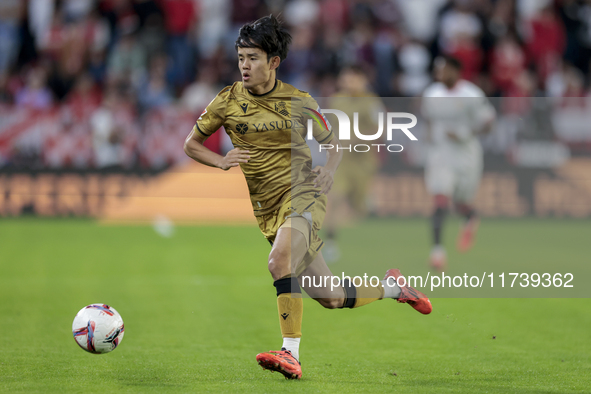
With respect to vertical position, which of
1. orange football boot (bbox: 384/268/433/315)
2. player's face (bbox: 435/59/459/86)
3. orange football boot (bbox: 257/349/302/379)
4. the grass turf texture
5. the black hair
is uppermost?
the black hair

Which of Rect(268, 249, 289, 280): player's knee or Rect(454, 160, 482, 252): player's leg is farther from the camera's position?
Rect(454, 160, 482, 252): player's leg

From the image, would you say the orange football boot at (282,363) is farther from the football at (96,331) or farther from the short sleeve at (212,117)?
the short sleeve at (212,117)

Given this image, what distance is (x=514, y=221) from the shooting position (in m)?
11.0

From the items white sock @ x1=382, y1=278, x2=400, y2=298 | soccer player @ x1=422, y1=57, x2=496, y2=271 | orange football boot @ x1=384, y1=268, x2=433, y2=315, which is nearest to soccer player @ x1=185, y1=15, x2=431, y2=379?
white sock @ x1=382, y1=278, x2=400, y2=298

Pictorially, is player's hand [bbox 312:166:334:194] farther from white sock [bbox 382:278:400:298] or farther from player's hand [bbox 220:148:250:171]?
white sock [bbox 382:278:400:298]

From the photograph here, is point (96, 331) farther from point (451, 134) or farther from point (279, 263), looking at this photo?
point (451, 134)

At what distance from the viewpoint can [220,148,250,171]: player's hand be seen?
5.08m

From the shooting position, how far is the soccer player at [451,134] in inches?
393

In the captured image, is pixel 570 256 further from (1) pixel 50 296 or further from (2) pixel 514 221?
(1) pixel 50 296

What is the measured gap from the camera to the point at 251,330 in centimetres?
668

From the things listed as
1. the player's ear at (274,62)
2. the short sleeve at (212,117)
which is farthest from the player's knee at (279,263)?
the player's ear at (274,62)

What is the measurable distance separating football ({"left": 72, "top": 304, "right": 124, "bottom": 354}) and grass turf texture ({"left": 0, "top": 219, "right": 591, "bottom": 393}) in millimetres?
152

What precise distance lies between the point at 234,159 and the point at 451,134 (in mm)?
5573

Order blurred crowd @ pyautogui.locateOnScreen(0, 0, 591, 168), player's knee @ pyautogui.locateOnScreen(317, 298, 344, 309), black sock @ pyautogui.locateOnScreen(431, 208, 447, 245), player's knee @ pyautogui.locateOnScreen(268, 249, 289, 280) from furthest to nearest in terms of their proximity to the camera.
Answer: blurred crowd @ pyautogui.locateOnScreen(0, 0, 591, 168)
black sock @ pyautogui.locateOnScreen(431, 208, 447, 245)
player's knee @ pyautogui.locateOnScreen(317, 298, 344, 309)
player's knee @ pyautogui.locateOnScreen(268, 249, 289, 280)
